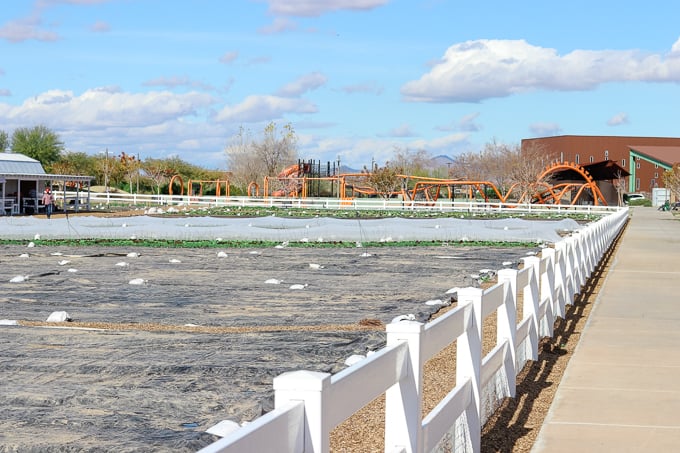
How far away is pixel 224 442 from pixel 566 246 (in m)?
13.0

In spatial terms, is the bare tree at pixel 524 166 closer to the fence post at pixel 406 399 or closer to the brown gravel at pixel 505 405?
the brown gravel at pixel 505 405

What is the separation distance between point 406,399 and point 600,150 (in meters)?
168

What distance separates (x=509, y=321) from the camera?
932 cm

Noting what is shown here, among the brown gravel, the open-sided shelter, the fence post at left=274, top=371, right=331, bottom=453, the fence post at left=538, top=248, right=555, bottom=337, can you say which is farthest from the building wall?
the fence post at left=274, top=371, right=331, bottom=453

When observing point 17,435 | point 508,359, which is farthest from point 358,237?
point 17,435

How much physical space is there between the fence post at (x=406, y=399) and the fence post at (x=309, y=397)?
4.96 feet

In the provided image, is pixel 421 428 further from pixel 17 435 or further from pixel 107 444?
pixel 17 435

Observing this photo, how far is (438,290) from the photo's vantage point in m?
17.7

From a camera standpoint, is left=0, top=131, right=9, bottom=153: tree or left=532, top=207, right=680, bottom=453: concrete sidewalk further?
left=0, top=131, right=9, bottom=153: tree

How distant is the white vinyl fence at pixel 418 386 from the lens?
132 inches

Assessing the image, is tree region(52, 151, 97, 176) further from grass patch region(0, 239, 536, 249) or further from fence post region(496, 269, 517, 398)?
fence post region(496, 269, 517, 398)

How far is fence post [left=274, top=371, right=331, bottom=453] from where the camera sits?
3381 millimetres

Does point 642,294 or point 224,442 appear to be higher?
point 224,442

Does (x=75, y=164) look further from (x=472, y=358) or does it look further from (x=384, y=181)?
(x=472, y=358)
